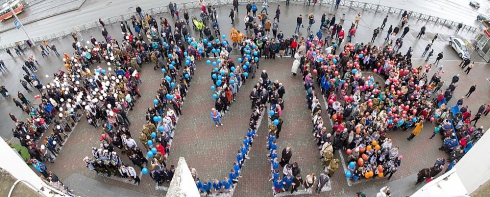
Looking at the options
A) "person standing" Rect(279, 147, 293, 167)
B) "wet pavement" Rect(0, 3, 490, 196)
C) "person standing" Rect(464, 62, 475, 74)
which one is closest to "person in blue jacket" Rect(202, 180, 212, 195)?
"wet pavement" Rect(0, 3, 490, 196)

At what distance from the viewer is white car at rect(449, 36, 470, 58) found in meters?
29.5

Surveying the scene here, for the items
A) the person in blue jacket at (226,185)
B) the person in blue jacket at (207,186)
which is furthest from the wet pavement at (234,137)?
the person in blue jacket at (207,186)

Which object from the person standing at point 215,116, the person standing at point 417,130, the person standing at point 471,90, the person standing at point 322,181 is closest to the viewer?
the person standing at point 322,181

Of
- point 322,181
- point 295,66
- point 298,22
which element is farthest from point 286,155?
point 298,22

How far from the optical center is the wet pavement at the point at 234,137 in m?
19.8

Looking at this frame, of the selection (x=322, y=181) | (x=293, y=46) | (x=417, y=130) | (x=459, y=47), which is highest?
(x=293, y=46)

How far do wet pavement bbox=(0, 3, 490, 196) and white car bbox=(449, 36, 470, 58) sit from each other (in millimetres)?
598

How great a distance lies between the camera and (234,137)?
72.6 feet

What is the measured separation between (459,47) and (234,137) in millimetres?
22993

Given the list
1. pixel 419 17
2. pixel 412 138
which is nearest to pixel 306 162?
pixel 412 138

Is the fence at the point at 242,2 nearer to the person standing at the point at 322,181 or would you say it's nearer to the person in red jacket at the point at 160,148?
the person in red jacket at the point at 160,148

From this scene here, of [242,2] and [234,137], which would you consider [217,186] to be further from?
[242,2]

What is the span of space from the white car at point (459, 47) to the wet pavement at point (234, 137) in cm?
60

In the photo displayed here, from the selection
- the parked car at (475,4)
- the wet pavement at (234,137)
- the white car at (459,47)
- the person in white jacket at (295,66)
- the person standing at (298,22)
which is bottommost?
the wet pavement at (234,137)
